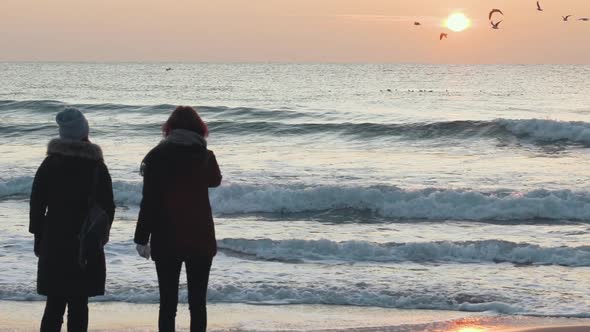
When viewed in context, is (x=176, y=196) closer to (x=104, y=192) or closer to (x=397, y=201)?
(x=104, y=192)

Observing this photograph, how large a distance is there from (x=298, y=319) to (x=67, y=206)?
284 centimetres

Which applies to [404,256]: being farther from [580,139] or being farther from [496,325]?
[580,139]

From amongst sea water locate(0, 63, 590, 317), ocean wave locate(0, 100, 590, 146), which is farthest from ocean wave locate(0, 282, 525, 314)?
ocean wave locate(0, 100, 590, 146)

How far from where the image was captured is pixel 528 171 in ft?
62.7

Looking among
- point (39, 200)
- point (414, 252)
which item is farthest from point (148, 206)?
point (414, 252)

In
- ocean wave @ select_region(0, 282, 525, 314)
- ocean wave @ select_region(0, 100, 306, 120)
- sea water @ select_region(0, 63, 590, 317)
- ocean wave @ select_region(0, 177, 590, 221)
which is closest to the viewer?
ocean wave @ select_region(0, 282, 525, 314)

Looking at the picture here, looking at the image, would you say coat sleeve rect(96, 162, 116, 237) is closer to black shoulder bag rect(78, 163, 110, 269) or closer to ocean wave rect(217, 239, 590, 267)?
black shoulder bag rect(78, 163, 110, 269)

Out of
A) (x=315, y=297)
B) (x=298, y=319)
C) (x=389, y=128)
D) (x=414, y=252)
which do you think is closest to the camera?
(x=298, y=319)

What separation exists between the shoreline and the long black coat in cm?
199

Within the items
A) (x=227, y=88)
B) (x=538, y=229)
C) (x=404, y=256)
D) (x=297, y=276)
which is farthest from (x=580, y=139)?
(x=227, y=88)

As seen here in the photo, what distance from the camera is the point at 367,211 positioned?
49.3 ft

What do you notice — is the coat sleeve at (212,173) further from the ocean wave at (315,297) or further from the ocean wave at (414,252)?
the ocean wave at (414,252)

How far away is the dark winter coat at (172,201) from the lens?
17.6 feet

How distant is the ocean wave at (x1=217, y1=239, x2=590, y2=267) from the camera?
1047 centimetres
